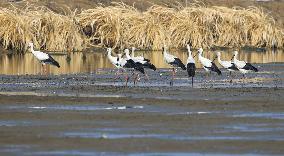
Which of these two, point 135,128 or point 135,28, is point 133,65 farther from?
point 135,28

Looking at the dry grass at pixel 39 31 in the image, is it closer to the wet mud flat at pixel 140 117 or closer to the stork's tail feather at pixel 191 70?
the wet mud flat at pixel 140 117

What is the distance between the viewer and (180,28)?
4403 cm

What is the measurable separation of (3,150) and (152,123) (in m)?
3.57

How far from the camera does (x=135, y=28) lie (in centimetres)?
4266

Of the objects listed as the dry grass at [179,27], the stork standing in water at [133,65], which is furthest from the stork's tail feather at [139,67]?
the dry grass at [179,27]

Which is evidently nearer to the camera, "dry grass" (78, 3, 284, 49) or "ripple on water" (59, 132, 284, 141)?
"ripple on water" (59, 132, 284, 141)

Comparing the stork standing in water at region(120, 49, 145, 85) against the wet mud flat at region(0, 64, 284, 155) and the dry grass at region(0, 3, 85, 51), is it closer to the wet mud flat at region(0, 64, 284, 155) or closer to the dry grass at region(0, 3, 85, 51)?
the wet mud flat at region(0, 64, 284, 155)

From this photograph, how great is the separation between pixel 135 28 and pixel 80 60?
7.93 m

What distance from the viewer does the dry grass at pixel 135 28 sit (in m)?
39.7

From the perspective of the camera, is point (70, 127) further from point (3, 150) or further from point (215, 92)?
point (215, 92)

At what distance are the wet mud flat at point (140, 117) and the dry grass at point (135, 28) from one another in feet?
47.3

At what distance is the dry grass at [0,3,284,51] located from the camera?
3969 cm

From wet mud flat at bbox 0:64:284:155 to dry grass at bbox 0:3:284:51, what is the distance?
14.4m

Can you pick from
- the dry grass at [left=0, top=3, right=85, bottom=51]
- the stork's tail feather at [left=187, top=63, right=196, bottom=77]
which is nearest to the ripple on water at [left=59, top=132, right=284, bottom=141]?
the stork's tail feather at [left=187, top=63, right=196, bottom=77]
